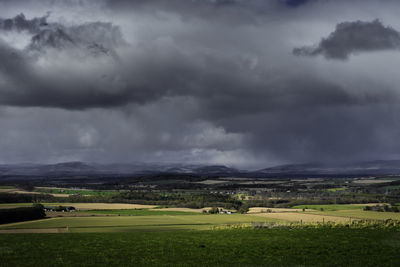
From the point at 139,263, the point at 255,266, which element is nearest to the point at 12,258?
the point at 139,263

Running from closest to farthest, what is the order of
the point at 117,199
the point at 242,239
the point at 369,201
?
the point at 242,239 < the point at 369,201 < the point at 117,199

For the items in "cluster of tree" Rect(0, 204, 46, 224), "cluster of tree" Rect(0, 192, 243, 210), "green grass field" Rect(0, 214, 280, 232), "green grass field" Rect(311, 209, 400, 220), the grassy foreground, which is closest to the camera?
the grassy foreground

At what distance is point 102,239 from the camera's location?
4978 cm

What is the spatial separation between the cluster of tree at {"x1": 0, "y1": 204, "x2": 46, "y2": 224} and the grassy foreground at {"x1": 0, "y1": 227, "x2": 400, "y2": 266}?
50011 millimetres

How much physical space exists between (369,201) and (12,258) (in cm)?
16090

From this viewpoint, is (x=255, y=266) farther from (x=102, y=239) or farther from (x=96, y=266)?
(x=102, y=239)

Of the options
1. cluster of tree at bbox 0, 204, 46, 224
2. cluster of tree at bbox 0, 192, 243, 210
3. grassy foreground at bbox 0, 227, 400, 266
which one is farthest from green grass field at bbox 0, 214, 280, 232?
cluster of tree at bbox 0, 192, 243, 210

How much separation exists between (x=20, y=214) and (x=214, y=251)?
7057 centimetres

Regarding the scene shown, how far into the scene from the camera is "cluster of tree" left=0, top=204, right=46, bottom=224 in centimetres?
8966

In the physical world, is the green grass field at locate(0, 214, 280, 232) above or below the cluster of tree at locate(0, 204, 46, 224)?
below

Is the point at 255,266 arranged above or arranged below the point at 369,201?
above

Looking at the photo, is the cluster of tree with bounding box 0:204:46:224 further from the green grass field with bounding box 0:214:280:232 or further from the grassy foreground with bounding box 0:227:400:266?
the grassy foreground with bounding box 0:227:400:266

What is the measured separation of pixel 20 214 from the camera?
93.7m

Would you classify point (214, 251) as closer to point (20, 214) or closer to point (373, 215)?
point (20, 214)
